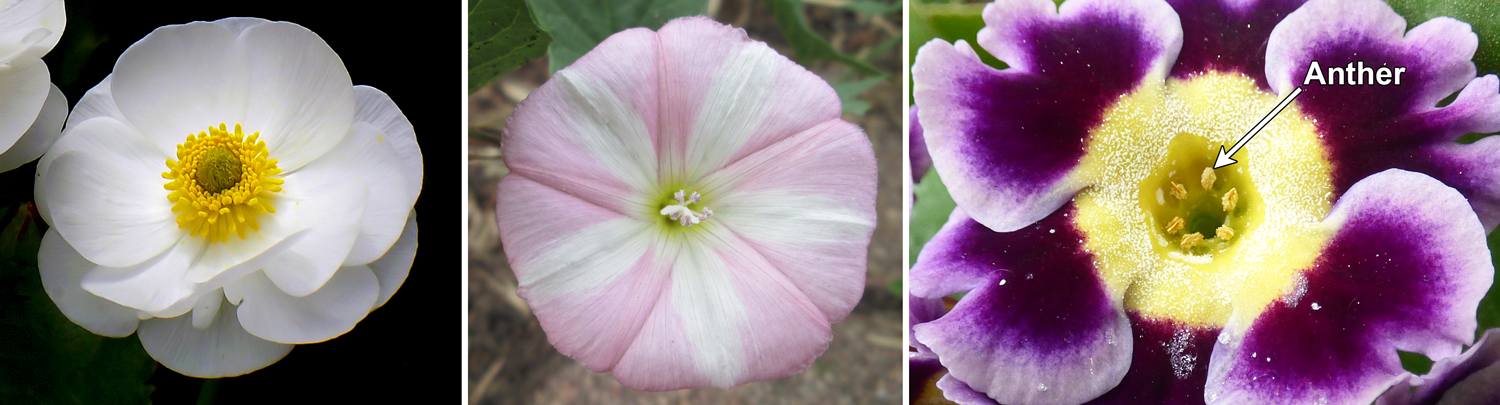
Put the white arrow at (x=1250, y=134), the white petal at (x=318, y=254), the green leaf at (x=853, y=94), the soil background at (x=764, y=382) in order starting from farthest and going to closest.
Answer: the soil background at (x=764, y=382) → the green leaf at (x=853, y=94) → the white arrow at (x=1250, y=134) → the white petal at (x=318, y=254)

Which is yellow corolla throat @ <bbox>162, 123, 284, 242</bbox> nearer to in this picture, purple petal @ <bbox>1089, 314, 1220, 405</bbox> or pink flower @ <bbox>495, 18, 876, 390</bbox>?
pink flower @ <bbox>495, 18, 876, 390</bbox>

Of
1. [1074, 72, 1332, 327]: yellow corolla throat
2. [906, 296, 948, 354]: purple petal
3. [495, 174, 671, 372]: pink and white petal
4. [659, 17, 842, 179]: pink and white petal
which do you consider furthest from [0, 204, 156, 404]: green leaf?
[1074, 72, 1332, 327]: yellow corolla throat

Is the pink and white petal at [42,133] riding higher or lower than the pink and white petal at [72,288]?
higher

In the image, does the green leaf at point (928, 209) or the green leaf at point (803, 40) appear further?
the green leaf at point (803, 40)

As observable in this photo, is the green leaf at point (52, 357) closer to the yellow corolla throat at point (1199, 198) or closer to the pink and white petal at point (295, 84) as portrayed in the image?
the pink and white petal at point (295, 84)

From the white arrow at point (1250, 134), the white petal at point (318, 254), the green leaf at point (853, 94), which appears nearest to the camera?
the white petal at point (318, 254)

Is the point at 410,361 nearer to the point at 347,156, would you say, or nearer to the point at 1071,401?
the point at 347,156

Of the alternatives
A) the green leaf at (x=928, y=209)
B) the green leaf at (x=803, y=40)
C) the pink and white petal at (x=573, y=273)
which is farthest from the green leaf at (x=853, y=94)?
the pink and white petal at (x=573, y=273)
